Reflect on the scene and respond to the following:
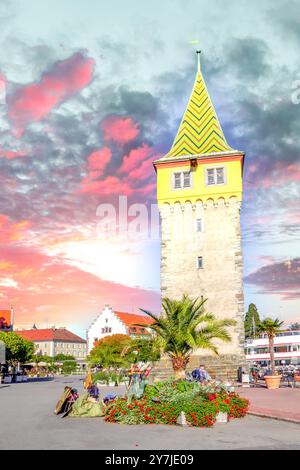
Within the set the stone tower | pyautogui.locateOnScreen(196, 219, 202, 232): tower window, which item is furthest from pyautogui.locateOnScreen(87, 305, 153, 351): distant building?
pyautogui.locateOnScreen(196, 219, 202, 232): tower window

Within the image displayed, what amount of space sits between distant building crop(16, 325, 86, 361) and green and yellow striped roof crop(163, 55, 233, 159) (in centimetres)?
10507

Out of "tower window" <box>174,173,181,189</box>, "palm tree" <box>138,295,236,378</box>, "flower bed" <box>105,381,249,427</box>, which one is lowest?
"flower bed" <box>105,381,249,427</box>

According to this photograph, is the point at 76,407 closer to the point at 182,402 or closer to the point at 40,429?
the point at 40,429

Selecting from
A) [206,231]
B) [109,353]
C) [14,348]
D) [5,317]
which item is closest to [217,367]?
[206,231]

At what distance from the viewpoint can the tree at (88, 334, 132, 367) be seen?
161 ft

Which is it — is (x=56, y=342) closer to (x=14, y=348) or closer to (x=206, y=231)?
(x=14, y=348)

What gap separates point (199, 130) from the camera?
154 ft

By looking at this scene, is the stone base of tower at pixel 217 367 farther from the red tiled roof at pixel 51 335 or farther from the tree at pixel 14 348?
the red tiled roof at pixel 51 335

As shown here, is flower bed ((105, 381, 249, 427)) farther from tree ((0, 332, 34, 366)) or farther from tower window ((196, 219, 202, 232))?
→ tree ((0, 332, 34, 366))

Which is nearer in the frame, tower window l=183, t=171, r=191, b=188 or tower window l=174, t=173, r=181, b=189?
tower window l=183, t=171, r=191, b=188

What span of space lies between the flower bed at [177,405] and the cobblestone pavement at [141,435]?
0.42m

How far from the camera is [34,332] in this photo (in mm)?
147625

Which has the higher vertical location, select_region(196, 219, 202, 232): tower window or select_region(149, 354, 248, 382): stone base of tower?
select_region(196, 219, 202, 232): tower window
